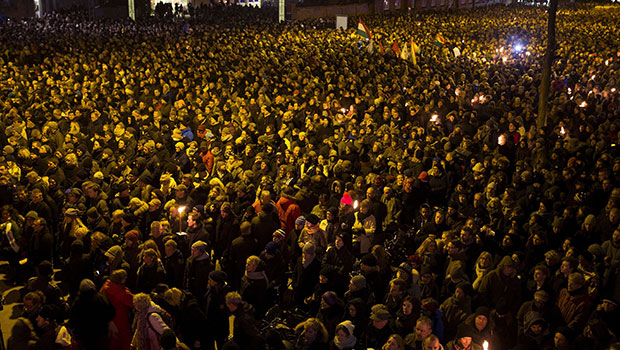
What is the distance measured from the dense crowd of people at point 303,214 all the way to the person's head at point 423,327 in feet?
0.25

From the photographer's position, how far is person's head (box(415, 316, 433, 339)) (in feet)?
18.1

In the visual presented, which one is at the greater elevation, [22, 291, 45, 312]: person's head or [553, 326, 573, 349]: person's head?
[22, 291, 45, 312]: person's head

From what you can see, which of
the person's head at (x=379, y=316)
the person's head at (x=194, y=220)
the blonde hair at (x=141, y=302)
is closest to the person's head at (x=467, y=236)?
the person's head at (x=379, y=316)

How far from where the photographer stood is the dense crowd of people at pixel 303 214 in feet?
19.7

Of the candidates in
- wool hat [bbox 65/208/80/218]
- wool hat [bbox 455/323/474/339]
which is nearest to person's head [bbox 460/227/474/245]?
wool hat [bbox 455/323/474/339]

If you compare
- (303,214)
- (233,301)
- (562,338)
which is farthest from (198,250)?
(562,338)

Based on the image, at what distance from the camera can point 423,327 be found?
5516 millimetres

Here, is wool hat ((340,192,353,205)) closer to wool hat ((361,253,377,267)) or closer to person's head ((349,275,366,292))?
wool hat ((361,253,377,267))

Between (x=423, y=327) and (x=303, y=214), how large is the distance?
11.2 feet

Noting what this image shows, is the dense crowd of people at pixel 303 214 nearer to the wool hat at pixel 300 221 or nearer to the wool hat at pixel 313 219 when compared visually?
the wool hat at pixel 313 219

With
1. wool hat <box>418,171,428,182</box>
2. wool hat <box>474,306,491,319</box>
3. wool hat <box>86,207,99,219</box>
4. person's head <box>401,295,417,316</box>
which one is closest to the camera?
wool hat <box>474,306,491,319</box>

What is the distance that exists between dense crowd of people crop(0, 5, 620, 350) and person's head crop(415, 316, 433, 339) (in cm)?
8

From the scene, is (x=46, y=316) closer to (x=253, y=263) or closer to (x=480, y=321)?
(x=253, y=263)

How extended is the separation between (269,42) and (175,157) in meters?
14.2
